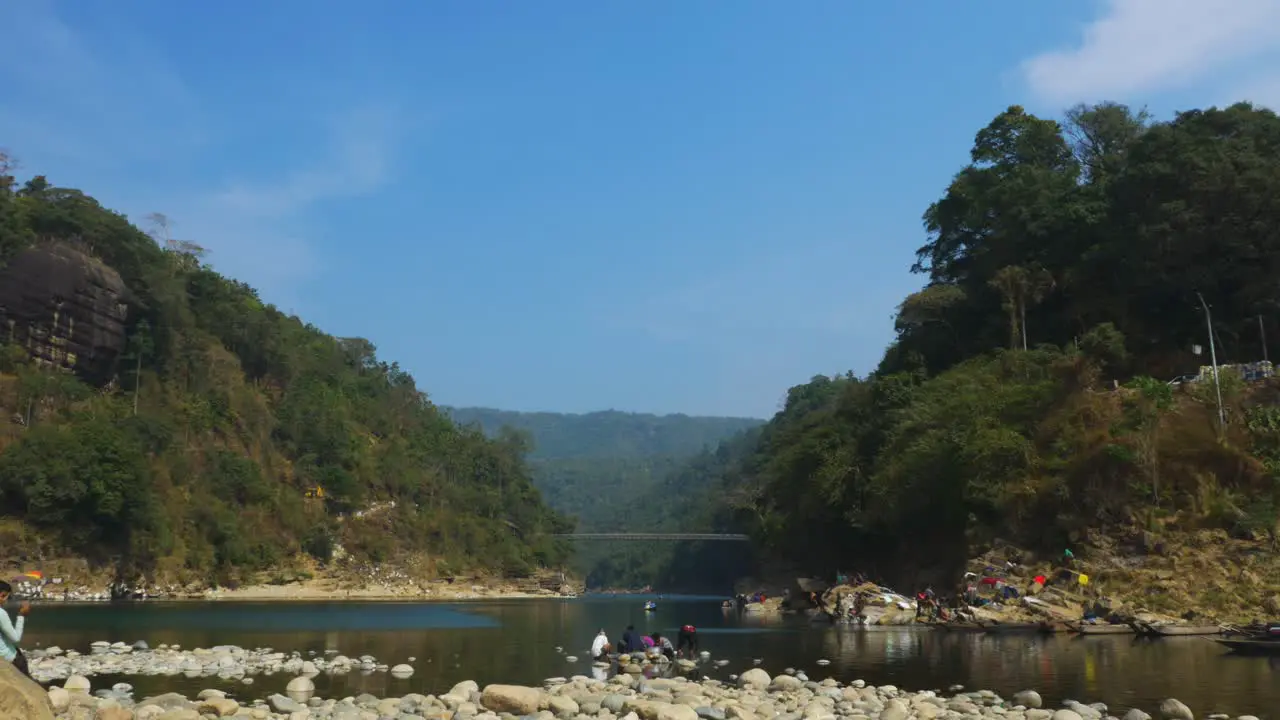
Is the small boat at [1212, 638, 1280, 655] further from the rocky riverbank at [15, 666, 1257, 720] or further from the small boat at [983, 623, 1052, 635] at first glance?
the rocky riverbank at [15, 666, 1257, 720]

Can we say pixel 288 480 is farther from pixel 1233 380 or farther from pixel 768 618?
pixel 1233 380

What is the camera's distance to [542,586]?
429ft

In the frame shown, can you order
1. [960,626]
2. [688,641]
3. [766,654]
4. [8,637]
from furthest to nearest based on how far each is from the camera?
[960,626], [766,654], [688,641], [8,637]

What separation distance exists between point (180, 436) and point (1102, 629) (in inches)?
3237

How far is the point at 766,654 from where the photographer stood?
33625 mm

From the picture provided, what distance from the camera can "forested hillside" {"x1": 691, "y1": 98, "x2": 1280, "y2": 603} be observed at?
46.5 meters

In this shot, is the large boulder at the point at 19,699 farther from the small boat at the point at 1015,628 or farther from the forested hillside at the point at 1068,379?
the forested hillside at the point at 1068,379

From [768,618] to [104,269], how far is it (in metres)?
68.6

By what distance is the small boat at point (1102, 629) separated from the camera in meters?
37.9

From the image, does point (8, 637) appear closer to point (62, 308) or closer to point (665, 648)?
point (665, 648)

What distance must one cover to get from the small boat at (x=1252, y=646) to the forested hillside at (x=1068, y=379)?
1127 centimetres

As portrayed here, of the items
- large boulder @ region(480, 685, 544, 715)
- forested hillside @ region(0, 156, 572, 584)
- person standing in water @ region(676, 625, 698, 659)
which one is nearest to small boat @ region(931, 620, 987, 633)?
person standing in water @ region(676, 625, 698, 659)

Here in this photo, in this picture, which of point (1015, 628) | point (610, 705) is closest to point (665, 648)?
point (610, 705)

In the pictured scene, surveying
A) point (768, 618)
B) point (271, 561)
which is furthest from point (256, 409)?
point (768, 618)
